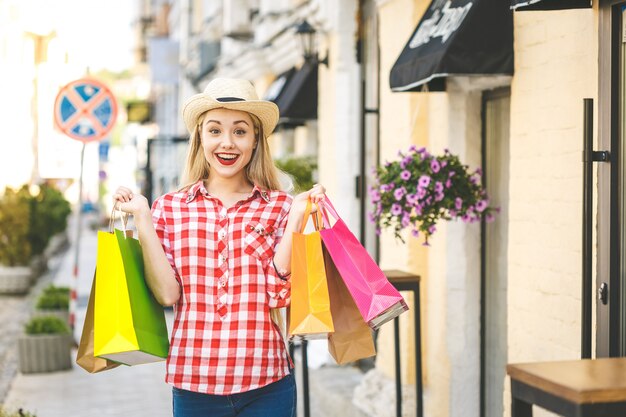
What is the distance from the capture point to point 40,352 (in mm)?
9992

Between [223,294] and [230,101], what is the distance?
2.29 feet

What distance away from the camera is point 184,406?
11.4 ft

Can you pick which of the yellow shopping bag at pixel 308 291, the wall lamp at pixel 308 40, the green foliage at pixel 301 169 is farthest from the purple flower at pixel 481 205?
the green foliage at pixel 301 169

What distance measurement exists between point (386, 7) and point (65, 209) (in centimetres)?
1889

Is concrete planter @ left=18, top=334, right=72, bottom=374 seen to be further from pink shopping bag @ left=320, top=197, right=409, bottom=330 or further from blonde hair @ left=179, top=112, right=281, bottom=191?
pink shopping bag @ left=320, top=197, right=409, bottom=330

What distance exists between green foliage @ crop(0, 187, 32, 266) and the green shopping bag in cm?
1589

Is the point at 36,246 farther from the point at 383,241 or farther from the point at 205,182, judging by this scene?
the point at 205,182

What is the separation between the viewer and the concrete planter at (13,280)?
18766mm

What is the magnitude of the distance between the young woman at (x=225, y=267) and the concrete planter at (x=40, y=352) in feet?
22.6

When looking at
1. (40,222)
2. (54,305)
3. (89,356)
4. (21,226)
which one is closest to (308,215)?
(89,356)

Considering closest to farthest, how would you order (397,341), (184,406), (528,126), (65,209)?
(184,406)
(528,126)
(397,341)
(65,209)

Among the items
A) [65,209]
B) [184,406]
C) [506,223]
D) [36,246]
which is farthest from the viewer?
[65,209]

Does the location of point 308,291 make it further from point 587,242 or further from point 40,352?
point 40,352

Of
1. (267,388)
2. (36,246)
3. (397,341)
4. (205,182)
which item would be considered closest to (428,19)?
(397,341)
